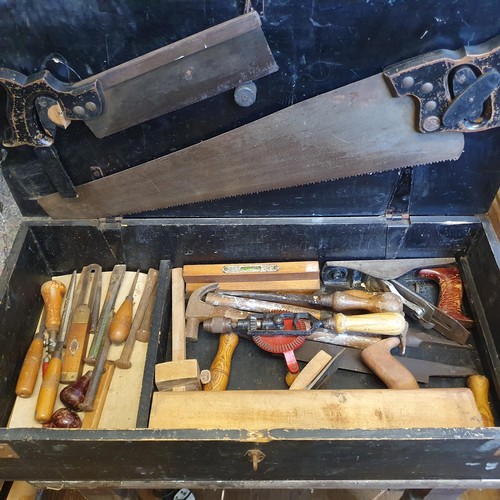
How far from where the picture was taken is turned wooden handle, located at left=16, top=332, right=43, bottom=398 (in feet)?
5.91

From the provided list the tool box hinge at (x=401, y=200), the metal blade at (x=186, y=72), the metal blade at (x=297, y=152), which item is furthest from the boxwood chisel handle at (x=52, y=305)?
the tool box hinge at (x=401, y=200)

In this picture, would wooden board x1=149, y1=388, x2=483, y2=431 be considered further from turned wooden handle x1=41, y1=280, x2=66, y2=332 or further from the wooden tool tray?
turned wooden handle x1=41, y1=280, x2=66, y2=332

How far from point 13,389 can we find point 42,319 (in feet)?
0.88

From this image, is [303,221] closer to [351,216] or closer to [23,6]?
[351,216]

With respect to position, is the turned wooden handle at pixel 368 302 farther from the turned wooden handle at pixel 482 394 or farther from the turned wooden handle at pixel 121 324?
the turned wooden handle at pixel 121 324

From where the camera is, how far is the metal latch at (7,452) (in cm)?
146

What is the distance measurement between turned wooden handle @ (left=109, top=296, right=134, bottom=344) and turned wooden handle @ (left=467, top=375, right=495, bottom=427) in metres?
1.15

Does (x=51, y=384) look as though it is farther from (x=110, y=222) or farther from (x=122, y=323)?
(x=110, y=222)

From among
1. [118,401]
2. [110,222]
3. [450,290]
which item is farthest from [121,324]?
[450,290]

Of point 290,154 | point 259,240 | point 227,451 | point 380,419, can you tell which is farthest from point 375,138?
point 227,451

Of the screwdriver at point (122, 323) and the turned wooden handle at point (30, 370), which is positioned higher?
the screwdriver at point (122, 323)

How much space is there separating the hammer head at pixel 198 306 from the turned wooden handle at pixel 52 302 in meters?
0.46

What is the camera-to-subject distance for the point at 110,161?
1.84 m

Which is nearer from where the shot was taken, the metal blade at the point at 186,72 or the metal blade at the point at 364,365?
the metal blade at the point at 186,72
